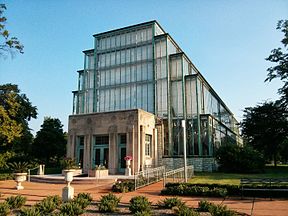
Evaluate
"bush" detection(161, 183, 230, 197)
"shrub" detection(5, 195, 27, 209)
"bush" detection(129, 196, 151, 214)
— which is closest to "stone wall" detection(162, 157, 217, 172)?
"bush" detection(161, 183, 230, 197)

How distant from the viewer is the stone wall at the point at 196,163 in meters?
25.8

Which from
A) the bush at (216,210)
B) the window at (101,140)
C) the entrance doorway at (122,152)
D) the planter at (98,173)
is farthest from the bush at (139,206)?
the window at (101,140)

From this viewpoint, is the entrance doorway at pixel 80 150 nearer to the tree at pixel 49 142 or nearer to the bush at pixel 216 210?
the tree at pixel 49 142

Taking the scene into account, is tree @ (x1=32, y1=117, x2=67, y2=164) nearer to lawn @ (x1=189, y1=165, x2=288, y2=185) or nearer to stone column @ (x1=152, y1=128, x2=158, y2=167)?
stone column @ (x1=152, y1=128, x2=158, y2=167)

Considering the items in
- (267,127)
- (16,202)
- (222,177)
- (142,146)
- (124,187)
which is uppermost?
(267,127)

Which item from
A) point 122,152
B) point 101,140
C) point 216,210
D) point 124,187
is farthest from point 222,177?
point 216,210

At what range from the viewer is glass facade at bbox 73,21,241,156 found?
2727 centimetres

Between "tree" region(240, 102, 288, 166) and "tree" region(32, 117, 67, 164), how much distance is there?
27351 mm

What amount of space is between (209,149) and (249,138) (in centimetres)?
1218

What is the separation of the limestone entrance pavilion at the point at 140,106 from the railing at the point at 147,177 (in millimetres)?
3461

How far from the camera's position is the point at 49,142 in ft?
124

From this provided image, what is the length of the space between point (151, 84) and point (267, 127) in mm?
15880

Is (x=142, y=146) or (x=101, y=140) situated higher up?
(x=101, y=140)

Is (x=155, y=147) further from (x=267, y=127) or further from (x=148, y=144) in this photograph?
(x=267, y=127)
